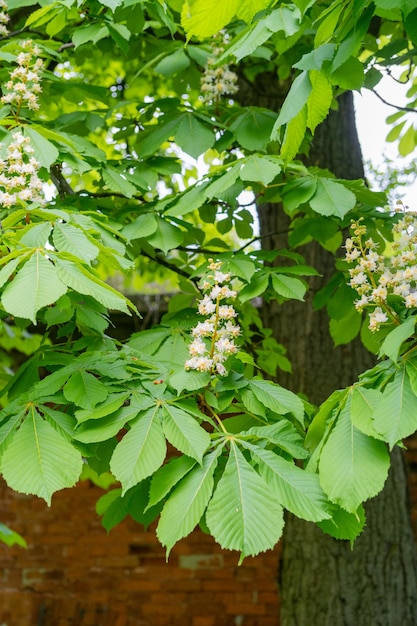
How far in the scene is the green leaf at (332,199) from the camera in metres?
1.45

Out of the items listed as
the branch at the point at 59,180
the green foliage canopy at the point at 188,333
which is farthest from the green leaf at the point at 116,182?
→ the branch at the point at 59,180

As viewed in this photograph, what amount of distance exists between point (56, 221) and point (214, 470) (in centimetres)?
52

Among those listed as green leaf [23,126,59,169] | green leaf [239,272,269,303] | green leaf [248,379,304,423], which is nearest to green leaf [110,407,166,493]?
green leaf [248,379,304,423]

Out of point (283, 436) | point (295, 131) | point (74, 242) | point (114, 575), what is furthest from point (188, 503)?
point (114, 575)

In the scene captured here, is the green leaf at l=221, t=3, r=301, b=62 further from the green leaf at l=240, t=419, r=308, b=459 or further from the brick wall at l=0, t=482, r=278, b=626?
the brick wall at l=0, t=482, r=278, b=626

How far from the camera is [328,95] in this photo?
3.59 feet

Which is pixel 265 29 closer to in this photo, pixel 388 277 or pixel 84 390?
pixel 388 277

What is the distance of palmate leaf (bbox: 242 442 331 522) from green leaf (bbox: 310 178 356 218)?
0.58m

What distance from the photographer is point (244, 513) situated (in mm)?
970

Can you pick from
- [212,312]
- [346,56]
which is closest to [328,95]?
[346,56]

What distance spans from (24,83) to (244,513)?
1.10 metres

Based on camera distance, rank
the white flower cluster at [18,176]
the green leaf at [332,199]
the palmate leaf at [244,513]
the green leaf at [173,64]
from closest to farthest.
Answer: the palmate leaf at [244,513], the white flower cluster at [18,176], the green leaf at [332,199], the green leaf at [173,64]

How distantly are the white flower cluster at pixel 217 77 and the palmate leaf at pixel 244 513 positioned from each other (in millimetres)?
1179

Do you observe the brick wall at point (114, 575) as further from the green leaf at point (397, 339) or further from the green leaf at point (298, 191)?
the green leaf at point (397, 339)
